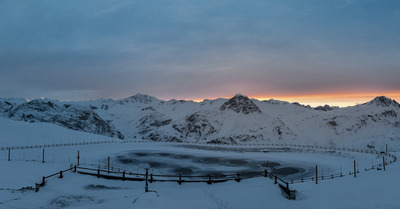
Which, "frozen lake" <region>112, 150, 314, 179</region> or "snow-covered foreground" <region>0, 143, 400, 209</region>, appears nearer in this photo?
"snow-covered foreground" <region>0, 143, 400, 209</region>

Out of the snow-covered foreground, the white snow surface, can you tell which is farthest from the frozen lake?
the snow-covered foreground

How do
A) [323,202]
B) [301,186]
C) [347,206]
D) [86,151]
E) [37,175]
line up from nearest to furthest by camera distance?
[347,206] < [323,202] < [301,186] < [37,175] < [86,151]

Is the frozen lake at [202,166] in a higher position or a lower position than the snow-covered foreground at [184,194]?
lower

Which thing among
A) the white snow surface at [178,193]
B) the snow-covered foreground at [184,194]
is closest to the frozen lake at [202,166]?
the white snow surface at [178,193]

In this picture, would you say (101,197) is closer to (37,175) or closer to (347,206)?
(37,175)

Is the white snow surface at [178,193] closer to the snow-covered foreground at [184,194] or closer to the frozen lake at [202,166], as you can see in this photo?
the snow-covered foreground at [184,194]

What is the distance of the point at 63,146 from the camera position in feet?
295

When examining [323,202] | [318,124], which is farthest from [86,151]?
[318,124]

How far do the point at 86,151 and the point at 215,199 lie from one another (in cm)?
6479

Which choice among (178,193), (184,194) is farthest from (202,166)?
(184,194)

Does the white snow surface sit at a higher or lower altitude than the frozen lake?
higher

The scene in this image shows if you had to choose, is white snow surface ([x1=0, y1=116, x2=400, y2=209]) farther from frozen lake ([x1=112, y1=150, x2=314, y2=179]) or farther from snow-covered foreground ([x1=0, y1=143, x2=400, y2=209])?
frozen lake ([x1=112, y1=150, x2=314, y2=179])

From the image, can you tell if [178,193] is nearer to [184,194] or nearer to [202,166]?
[184,194]

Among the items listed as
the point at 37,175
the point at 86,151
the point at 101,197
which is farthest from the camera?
the point at 86,151
